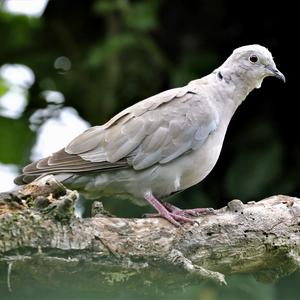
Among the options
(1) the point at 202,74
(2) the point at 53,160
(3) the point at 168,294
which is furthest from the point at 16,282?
(1) the point at 202,74

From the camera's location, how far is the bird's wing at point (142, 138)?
16.4 ft

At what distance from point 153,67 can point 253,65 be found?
201 cm

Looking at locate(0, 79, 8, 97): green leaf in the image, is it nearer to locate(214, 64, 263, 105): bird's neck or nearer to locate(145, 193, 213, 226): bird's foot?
locate(214, 64, 263, 105): bird's neck

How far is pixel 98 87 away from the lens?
7.45m

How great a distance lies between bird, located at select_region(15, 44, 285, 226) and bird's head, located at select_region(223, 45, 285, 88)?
0.33m

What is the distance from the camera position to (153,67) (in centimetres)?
735

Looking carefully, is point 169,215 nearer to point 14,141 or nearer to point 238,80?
point 238,80

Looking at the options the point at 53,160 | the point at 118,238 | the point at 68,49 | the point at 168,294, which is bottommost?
the point at 168,294

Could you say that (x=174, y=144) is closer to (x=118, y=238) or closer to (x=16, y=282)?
(x=118, y=238)

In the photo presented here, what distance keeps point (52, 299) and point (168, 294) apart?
53.3 inches

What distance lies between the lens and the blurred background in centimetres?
677

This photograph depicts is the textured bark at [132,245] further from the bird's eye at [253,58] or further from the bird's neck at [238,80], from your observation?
the bird's eye at [253,58]

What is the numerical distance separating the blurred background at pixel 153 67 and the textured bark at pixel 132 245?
186cm

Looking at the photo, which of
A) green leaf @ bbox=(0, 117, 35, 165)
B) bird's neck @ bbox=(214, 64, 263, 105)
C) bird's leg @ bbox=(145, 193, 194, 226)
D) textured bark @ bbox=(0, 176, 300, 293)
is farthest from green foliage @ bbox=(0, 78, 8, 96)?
textured bark @ bbox=(0, 176, 300, 293)
